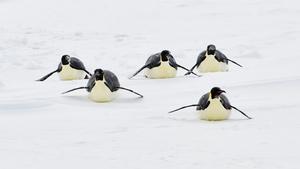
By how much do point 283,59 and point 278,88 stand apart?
7.64 feet

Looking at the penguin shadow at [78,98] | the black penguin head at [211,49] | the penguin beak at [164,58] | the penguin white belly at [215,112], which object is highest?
the black penguin head at [211,49]

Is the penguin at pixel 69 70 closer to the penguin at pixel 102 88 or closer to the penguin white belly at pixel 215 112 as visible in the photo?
the penguin at pixel 102 88

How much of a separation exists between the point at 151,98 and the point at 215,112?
1442mm

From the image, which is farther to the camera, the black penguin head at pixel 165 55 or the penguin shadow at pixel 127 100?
the black penguin head at pixel 165 55

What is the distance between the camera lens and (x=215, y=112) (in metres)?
6.09

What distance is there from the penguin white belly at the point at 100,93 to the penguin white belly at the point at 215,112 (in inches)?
53.0

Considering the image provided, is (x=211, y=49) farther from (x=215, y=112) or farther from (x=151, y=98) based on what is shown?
(x=215, y=112)

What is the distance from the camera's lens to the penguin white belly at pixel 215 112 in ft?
19.9

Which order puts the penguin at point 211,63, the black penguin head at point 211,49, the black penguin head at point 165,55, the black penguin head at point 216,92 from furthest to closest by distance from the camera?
the penguin at point 211,63 < the black penguin head at point 211,49 < the black penguin head at point 165,55 < the black penguin head at point 216,92

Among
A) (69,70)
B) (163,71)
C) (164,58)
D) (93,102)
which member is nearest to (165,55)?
(164,58)

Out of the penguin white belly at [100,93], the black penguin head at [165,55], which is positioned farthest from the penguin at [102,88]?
the black penguin head at [165,55]

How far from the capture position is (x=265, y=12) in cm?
1658

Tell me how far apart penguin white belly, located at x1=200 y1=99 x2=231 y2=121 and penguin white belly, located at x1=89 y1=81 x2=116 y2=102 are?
135cm

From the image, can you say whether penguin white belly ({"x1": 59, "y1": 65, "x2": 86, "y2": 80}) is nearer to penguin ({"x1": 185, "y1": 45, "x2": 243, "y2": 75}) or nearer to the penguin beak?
the penguin beak
